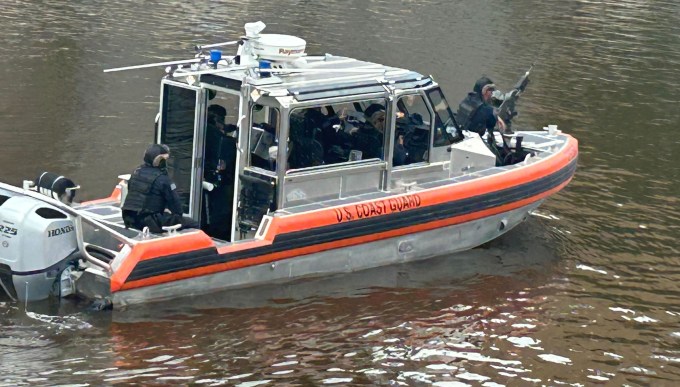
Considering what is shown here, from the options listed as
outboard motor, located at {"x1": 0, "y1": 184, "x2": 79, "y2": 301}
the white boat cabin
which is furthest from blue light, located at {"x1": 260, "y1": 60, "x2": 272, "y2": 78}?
outboard motor, located at {"x1": 0, "y1": 184, "x2": 79, "y2": 301}

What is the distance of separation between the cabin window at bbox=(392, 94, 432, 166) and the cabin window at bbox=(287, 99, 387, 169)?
0.31 m

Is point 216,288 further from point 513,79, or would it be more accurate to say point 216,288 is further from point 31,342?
point 513,79

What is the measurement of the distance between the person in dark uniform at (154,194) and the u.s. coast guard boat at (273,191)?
24 cm

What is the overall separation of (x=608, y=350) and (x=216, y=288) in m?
3.77

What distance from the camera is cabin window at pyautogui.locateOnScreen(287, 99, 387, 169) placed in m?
11.7

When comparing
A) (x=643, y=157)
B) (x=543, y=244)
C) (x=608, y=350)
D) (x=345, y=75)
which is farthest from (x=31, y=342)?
(x=643, y=157)

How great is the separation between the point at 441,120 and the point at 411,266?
1663mm

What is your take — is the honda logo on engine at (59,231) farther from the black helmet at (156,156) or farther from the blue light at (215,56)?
the blue light at (215,56)

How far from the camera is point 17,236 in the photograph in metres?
10.2

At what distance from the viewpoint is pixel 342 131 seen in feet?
39.9

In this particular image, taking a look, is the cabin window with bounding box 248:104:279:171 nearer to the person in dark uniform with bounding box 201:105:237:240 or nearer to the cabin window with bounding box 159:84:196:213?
the person in dark uniform with bounding box 201:105:237:240

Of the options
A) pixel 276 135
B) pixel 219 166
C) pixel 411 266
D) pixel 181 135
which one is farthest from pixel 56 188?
pixel 411 266

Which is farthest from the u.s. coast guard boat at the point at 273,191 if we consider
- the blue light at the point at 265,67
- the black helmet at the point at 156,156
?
the black helmet at the point at 156,156

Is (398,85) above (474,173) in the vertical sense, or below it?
above
